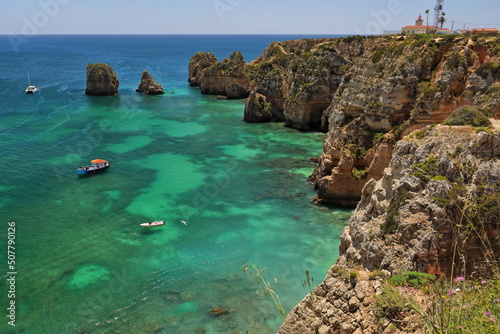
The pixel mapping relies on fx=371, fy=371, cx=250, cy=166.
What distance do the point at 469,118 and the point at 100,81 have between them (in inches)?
3398

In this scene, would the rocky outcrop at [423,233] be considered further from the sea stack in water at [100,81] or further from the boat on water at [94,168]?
the sea stack in water at [100,81]

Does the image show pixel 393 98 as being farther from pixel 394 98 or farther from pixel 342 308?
pixel 342 308

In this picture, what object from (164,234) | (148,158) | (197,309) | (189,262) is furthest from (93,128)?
(197,309)

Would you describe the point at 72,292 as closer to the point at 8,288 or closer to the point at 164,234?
the point at 8,288

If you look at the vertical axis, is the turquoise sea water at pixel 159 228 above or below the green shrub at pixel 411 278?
below

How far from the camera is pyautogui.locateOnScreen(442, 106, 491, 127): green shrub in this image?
15516mm

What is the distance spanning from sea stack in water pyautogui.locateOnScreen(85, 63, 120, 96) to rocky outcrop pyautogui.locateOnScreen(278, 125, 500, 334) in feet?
281

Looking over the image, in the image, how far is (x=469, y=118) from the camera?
16219 mm

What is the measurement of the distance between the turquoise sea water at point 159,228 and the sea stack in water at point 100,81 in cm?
2801

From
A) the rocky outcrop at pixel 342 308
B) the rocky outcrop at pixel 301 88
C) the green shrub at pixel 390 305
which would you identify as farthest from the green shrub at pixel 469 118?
the rocky outcrop at pixel 301 88

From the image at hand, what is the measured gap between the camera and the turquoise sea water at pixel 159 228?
21.4m

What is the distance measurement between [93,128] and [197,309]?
4828cm

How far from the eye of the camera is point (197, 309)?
21.3 m

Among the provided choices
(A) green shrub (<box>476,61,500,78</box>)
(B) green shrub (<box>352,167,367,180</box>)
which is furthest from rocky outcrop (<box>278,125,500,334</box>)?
(B) green shrub (<box>352,167,367,180</box>)
